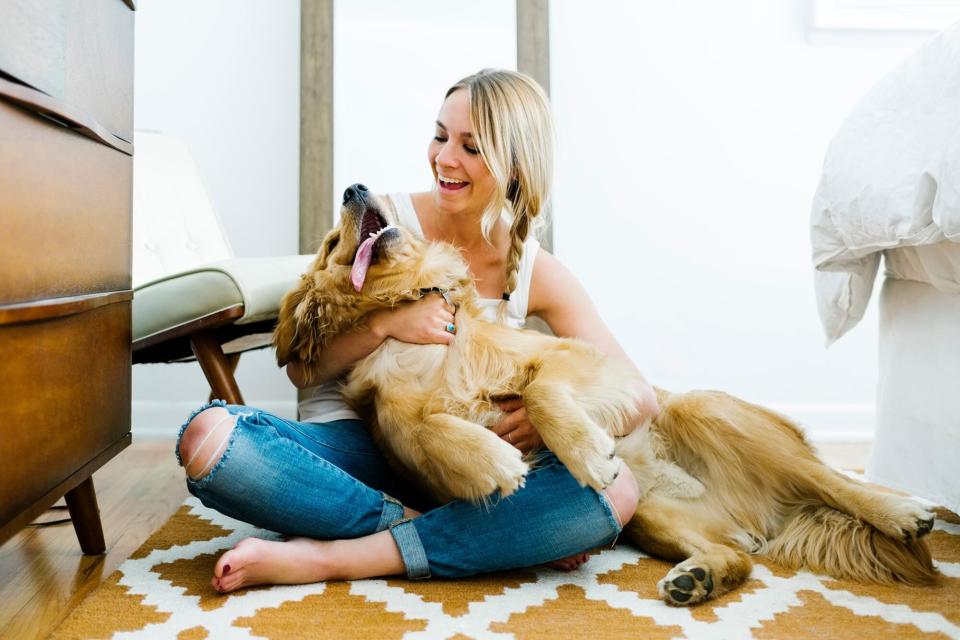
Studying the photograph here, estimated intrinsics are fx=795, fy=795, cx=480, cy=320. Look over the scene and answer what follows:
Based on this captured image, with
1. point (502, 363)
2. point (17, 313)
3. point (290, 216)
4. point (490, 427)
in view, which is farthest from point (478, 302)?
point (290, 216)

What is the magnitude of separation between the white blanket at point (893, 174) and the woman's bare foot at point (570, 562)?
0.95 m

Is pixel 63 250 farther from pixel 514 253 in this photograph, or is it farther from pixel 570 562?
pixel 570 562

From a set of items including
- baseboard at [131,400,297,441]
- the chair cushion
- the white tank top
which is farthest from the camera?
baseboard at [131,400,297,441]

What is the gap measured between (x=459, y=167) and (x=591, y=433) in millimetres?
708

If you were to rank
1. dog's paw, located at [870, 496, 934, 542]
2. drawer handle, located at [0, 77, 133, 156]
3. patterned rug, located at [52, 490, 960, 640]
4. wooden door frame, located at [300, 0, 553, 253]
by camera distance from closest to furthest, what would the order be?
1. drawer handle, located at [0, 77, 133, 156]
2. patterned rug, located at [52, 490, 960, 640]
3. dog's paw, located at [870, 496, 934, 542]
4. wooden door frame, located at [300, 0, 553, 253]

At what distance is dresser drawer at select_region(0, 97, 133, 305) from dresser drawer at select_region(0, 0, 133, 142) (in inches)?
2.4

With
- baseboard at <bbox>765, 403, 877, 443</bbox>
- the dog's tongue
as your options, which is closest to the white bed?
the dog's tongue

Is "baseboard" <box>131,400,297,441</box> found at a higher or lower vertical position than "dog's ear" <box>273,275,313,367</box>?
lower

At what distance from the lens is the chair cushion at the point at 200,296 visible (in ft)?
6.35

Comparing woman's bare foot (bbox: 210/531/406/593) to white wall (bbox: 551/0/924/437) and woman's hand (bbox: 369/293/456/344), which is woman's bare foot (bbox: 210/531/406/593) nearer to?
woman's hand (bbox: 369/293/456/344)

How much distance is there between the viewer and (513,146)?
71.3 inches

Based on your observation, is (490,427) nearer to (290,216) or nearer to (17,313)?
(17,313)

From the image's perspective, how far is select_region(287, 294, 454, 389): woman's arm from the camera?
65.6 inches

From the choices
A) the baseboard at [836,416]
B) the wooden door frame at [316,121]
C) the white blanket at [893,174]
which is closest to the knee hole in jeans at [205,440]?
the white blanket at [893,174]
